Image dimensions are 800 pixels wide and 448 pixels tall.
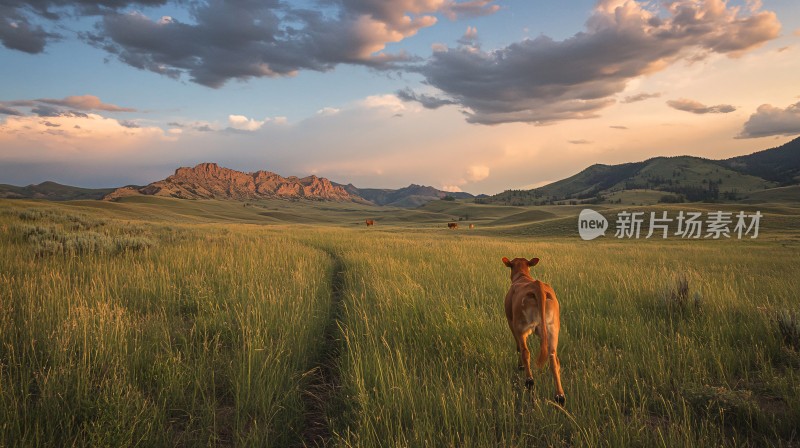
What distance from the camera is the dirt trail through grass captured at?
346 centimetres

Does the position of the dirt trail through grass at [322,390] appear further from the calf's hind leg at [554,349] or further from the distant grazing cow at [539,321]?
the calf's hind leg at [554,349]

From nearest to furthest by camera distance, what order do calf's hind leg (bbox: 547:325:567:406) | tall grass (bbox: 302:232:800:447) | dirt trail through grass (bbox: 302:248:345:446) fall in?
tall grass (bbox: 302:232:800:447) → calf's hind leg (bbox: 547:325:567:406) → dirt trail through grass (bbox: 302:248:345:446)

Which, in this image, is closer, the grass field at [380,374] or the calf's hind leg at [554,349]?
the grass field at [380,374]

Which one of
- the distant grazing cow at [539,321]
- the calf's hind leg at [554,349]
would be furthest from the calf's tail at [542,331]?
the calf's hind leg at [554,349]

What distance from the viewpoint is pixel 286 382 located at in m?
4.01

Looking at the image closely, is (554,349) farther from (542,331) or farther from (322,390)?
(322,390)

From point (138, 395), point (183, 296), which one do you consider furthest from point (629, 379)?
point (183, 296)

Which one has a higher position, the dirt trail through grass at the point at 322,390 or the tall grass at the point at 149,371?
the tall grass at the point at 149,371

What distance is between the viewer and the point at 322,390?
13.8 ft

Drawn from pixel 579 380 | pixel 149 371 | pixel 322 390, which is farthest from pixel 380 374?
pixel 149 371

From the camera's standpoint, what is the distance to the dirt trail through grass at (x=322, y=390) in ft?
11.3

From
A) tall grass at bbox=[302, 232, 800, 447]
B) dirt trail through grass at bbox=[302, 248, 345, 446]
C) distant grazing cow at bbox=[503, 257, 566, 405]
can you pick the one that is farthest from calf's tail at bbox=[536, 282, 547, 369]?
dirt trail through grass at bbox=[302, 248, 345, 446]

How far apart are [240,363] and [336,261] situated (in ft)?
33.9

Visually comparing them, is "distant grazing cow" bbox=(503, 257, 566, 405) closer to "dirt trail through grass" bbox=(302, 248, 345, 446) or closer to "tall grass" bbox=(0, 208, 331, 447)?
"dirt trail through grass" bbox=(302, 248, 345, 446)
